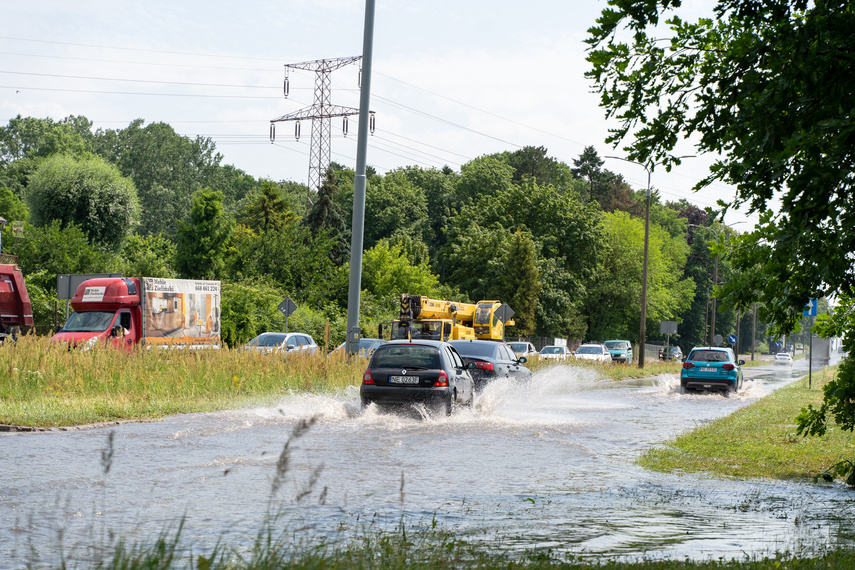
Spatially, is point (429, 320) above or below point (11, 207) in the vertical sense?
below

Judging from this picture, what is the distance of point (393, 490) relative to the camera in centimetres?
951

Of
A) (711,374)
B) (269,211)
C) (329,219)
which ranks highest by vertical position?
(269,211)

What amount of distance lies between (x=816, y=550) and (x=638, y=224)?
3339 inches

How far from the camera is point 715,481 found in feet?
36.9

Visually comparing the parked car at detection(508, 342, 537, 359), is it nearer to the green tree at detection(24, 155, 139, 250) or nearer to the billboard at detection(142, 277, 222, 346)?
the billboard at detection(142, 277, 222, 346)

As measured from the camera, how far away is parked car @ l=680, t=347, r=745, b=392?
106ft

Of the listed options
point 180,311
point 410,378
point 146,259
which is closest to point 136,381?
point 410,378

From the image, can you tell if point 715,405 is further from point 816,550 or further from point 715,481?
point 816,550

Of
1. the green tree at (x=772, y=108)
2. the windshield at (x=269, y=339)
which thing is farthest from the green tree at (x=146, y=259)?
the green tree at (x=772, y=108)

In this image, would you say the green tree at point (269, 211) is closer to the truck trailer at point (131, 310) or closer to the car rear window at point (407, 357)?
the truck trailer at point (131, 310)

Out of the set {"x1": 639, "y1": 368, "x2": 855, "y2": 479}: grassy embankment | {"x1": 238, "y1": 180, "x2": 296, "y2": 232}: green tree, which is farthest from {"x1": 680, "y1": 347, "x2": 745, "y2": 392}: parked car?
{"x1": 238, "y1": 180, "x2": 296, "y2": 232}: green tree

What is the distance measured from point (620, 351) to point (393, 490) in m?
54.0

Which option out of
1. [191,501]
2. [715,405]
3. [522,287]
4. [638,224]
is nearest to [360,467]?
[191,501]

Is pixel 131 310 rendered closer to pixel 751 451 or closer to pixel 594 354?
pixel 751 451
